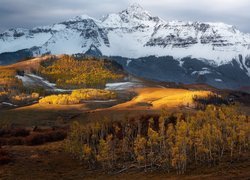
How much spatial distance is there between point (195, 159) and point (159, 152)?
10.1 meters

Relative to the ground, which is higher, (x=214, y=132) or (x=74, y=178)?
(x=214, y=132)

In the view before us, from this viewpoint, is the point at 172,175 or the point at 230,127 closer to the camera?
the point at 172,175

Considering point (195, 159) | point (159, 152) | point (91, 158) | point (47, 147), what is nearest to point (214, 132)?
point (195, 159)

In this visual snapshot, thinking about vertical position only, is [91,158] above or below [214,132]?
below

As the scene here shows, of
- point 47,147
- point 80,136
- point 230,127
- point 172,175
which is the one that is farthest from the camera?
point 47,147

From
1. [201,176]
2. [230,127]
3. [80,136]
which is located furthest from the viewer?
[80,136]

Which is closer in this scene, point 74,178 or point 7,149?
point 74,178

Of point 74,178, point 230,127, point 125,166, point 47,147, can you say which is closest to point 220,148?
point 230,127

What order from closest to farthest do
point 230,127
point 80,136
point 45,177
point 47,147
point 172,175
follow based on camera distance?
1. point 172,175
2. point 45,177
3. point 230,127
4. point 80,136
5. point 47,147

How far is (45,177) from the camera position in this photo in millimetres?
88188

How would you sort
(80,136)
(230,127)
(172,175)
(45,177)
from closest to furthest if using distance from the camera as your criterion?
1. (172,175)
2. (45,177)
3. (230,127)
4. (80,136)

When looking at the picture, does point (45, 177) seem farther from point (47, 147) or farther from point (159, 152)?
point (47, 147)

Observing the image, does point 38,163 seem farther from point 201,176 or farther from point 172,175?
point 201,176

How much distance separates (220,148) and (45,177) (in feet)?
119
